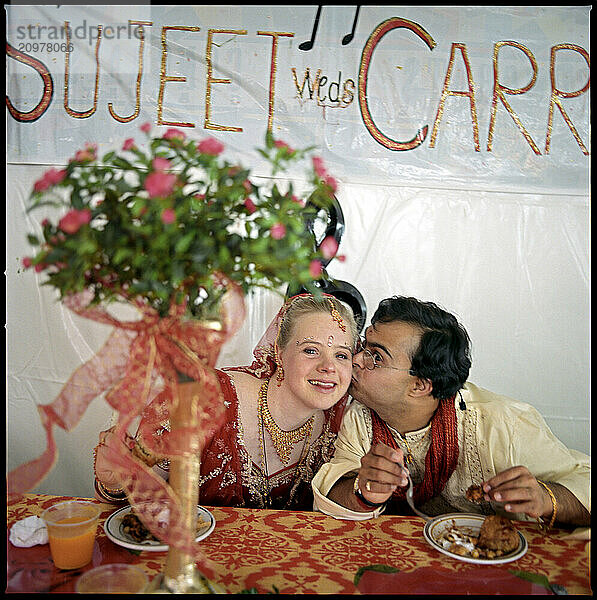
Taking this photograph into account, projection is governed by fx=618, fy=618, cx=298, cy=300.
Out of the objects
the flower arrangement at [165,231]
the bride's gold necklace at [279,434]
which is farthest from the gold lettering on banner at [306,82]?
the flower arrangement at [165,231]

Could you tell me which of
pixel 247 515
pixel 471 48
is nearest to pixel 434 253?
pixel 471 48

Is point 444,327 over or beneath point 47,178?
beneath

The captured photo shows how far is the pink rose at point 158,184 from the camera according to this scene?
1.06m

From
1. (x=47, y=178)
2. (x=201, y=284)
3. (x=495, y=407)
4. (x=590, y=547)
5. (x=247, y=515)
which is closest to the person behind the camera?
(x=47, y=178)

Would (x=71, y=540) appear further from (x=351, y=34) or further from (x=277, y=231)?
(x=351, y=34)

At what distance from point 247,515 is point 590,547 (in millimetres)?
904

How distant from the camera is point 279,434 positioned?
2117 mm

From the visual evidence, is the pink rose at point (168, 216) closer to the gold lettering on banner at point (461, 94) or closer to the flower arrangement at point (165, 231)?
the flower arrangement at point (165, 231)

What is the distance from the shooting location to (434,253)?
9.07ft

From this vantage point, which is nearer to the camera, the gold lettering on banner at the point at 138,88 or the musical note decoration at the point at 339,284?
the gold lettering on banner at the point at 138,88

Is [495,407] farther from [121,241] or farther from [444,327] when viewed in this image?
[121,241]

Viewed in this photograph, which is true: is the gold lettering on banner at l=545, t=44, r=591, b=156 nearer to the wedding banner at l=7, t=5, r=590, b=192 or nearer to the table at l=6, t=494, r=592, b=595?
the wedding banner at l=7, t=5, r=590, b=192

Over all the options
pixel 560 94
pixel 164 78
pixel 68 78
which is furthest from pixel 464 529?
pixel 68 78

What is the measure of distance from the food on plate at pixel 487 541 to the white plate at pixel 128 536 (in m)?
0.60
